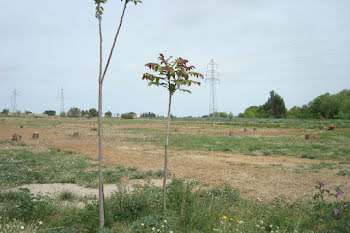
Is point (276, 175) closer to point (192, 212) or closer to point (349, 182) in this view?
point (349, 182)

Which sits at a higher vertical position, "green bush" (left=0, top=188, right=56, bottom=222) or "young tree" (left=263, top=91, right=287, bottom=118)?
"young tree" (left=263, top=91, right=287, bottom=118)

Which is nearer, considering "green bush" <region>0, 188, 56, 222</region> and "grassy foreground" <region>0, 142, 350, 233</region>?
"grassy foreground" <region>0, 142, 350, 233</region>

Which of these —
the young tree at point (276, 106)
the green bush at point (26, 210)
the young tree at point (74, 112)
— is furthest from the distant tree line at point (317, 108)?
the green bush at point (26, 210)

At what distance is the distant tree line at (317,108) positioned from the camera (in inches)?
2702

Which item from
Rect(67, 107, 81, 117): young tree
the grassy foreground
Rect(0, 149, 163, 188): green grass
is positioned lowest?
Rect(0, 149, 163, 188): green grass

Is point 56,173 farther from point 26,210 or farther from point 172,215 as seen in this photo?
point 172,215

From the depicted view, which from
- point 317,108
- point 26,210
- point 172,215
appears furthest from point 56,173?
point 317,108

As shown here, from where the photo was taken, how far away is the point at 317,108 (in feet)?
247

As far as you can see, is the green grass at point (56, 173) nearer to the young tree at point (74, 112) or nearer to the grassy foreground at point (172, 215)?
the grassy foreground at point (172, 215)

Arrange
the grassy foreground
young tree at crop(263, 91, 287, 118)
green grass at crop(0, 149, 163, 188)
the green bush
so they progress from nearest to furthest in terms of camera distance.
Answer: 1. the grassy foreground
2. the green bush
3. green grass at crop(0, 149, 163, 188)
4. young tree at crop(263, 91, 287, 118)

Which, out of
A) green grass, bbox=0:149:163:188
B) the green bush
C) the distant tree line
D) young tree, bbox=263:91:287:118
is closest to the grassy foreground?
the green bush

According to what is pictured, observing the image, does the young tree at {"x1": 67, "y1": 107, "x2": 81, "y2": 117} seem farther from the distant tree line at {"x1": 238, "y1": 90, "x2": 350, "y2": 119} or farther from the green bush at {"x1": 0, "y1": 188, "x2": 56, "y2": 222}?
the green bush at {"x1": 0, "y1": 188, "x2": 56, "y2": 222}

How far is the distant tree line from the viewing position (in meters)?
68.6

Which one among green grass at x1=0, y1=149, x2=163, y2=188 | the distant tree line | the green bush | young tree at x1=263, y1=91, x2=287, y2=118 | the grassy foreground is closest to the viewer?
the grassy foreground
